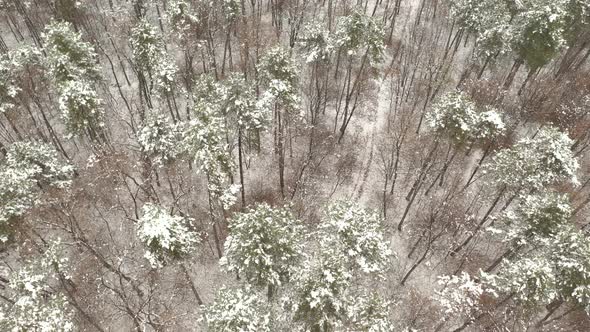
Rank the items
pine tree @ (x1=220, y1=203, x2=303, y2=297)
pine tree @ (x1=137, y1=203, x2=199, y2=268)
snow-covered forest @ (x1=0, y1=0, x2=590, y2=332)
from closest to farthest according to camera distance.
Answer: pine tree @ (x1=220, y1=203, x2=303, y2=297) < pine tree @ (x1=137, y1=203, x2=199, y2=268) < snow-covered forest @ (x1=0, y1=0, x2=590, y2=332)

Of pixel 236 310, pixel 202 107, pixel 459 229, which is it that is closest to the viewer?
pixel 236 310

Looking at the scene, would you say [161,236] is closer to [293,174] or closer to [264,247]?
[264,247]

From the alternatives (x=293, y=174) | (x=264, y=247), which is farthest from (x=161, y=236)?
(x=293, y=174)

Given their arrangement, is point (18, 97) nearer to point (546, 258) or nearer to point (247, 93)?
point (247, 93)

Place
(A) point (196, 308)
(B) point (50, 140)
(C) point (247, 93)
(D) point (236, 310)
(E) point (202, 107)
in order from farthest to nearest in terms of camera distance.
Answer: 1. (B) point (50, 140)
2. (A) point (196, 308)
3. (C) point (247, 93)
4. (E) point (202, 107)
5. (D) point (236, 310)

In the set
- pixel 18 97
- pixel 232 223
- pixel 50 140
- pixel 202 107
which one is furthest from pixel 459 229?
pixel 18 97

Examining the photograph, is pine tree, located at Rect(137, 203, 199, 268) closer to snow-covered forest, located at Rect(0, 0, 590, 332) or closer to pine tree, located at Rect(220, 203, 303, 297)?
snow-covered forest, located at Rect(0, 0, 590, 332)

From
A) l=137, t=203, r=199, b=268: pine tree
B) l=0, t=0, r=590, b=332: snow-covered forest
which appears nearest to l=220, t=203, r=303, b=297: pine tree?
l=0, t=0, r=590, b=332: snow-covered forest

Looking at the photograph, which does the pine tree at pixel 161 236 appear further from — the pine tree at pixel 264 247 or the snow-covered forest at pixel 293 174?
the pine tree at pixel 264 247
